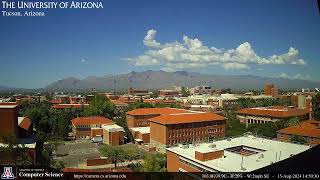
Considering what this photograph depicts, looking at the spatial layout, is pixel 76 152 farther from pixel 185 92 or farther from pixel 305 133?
pixel 185 92

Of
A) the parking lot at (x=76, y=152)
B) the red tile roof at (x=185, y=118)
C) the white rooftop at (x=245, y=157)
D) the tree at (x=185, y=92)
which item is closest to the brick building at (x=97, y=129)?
the parking lot at (x=76, y=152)

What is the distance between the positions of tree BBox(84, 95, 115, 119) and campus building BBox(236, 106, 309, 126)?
14.3 feet

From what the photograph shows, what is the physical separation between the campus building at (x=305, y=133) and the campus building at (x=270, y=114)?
1.58 meters

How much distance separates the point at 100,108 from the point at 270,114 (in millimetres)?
5486

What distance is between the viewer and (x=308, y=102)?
965 cm

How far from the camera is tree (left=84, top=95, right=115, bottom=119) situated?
11281 mm

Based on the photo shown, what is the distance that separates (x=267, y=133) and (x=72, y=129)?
19.3ft

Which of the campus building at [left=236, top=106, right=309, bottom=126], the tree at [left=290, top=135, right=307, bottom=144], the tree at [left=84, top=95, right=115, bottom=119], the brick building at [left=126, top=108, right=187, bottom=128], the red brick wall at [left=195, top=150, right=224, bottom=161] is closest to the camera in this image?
the red brick wall at [left=195, top=150, right=224, bottom=161]

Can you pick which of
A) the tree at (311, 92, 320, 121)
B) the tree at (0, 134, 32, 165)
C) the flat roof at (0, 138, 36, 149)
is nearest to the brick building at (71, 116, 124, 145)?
the flat roof at (0, 138, 36, 149)

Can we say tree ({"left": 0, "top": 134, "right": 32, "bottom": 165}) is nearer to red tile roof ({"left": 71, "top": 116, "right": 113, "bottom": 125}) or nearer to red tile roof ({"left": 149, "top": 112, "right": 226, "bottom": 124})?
red tile roof ({"left": 149, "top": 112, "right": 226, "bottom": 124})

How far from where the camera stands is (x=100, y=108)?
11.4m

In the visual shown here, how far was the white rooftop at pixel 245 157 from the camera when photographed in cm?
444

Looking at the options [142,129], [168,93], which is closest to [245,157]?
[142,129]

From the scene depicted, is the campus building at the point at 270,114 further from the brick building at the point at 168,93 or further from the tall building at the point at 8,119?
the brick building at the point at 168,93
